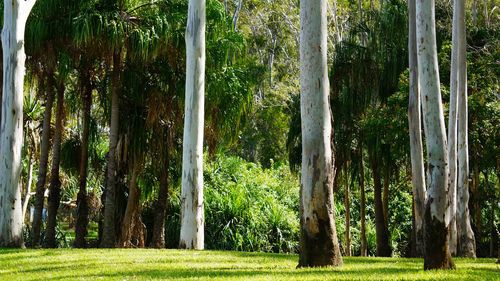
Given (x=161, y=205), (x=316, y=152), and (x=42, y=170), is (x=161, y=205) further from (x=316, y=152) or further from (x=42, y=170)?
(x=316, y=152)

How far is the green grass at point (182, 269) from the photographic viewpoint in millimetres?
8523

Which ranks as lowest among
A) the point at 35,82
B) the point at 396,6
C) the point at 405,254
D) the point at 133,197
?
the point at 405,254

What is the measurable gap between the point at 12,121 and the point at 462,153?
33.9 ft

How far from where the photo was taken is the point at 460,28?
16.3m

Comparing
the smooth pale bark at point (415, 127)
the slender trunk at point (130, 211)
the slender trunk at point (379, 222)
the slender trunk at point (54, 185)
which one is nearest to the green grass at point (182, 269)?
the slender trunk at point (54, 185)

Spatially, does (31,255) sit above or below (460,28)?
below

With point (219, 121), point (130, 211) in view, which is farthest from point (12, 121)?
point (219, 121)

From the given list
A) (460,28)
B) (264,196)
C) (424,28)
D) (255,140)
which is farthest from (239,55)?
(255,140)

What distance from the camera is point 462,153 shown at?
54.6ft

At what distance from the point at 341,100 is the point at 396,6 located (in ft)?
11.4

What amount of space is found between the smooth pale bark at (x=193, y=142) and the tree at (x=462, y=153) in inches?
233

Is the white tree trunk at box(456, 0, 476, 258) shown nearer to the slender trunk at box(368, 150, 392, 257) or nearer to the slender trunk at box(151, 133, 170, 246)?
the slender trunk at box(368, 150, 392, 257)

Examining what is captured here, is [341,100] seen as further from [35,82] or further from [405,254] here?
[35,82]

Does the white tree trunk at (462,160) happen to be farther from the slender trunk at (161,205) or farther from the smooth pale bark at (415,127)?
the slender trunk at (161,205)
